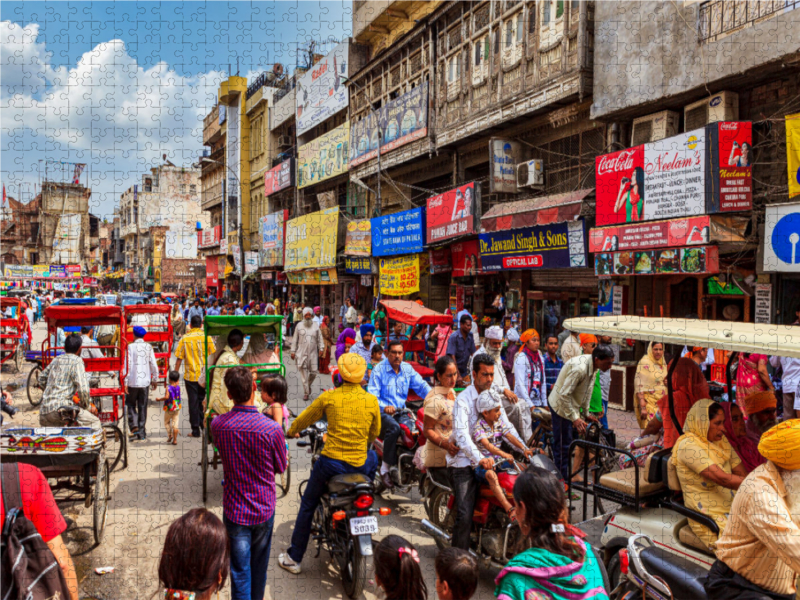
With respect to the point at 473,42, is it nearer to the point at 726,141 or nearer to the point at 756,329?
the point at 726,141

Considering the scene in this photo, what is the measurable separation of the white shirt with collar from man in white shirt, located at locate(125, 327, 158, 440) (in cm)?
542

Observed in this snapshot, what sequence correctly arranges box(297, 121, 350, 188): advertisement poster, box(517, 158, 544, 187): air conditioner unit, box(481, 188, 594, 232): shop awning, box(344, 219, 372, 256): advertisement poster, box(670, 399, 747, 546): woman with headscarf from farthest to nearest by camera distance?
box(297, 121, 350, 188): advertisement poster < box(344, 219, 372, 256): advertisement poster < box(517, 158, 544, 187): air conditioner unit < box(481, 188, 594, 232): shop awning < box(670, 399, 747, 546): woman with headscarf

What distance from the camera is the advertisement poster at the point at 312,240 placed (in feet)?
78.0

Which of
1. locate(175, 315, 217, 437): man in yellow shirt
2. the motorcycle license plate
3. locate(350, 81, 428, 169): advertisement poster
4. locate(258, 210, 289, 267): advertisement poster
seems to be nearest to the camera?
the motorcycle license plate

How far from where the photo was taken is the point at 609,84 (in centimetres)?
1096

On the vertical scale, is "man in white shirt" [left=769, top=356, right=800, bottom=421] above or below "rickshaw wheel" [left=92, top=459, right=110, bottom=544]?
above

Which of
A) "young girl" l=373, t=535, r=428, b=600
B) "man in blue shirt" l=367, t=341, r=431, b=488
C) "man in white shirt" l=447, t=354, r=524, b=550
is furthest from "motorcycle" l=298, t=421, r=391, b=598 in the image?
"young girl" l=373, t=535, r=428, b=600

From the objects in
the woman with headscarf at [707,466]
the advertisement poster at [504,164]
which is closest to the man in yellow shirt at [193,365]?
the woman with headscarf at [707,466]

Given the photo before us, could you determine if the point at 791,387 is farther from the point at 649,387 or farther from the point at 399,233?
the point at 399,233

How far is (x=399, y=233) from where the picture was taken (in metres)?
18.9

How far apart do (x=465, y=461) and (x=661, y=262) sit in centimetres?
718

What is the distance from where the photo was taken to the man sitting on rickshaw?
566 cm

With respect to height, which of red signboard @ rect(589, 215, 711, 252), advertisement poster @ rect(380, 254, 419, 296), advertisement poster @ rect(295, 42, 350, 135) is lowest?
advertisement poster @ rect(380, 254, 419, 296)
